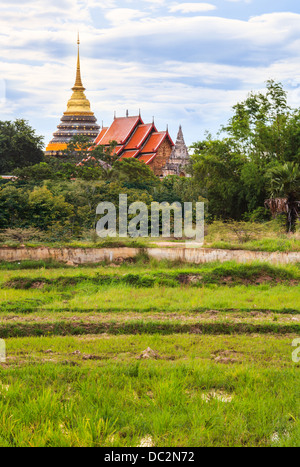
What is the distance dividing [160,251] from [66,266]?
2551 mm

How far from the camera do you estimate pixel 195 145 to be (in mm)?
30406

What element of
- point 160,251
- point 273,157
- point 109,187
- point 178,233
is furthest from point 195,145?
point 160,251

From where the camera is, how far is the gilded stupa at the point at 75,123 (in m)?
41.9

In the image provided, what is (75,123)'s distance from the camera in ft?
142

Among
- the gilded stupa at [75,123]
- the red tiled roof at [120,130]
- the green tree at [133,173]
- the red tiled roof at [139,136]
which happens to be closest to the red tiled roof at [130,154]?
the red tiled roof at [139,136]

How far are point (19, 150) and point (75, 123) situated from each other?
10.9m

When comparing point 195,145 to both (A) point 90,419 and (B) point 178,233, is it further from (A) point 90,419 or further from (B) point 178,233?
(A) point 90,419

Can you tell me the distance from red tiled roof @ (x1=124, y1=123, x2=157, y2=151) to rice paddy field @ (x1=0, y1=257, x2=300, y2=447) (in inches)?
1038

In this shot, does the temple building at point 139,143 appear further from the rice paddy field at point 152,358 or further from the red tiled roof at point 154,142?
the rice paddy field at point 152,358

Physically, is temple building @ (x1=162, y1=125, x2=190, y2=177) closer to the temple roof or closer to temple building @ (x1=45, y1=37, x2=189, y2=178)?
temple building @ (x1=45, y1=37, x2=189, y2=178)

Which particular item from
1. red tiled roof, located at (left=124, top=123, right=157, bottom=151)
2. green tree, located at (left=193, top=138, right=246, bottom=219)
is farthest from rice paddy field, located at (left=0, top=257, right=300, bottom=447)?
red tiled roof, located at (left=124, top=123, right=157, bottom=151)

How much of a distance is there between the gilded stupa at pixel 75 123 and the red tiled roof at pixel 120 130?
78.4 inches

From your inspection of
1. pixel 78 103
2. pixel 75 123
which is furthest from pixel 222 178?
pixel 78 103

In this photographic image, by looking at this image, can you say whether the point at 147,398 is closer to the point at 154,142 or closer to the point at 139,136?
the point at 154,142
